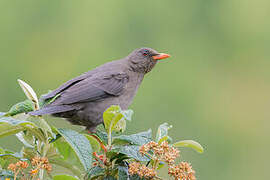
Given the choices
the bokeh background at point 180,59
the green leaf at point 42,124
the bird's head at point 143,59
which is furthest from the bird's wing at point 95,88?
the bokeh background at point 180,59

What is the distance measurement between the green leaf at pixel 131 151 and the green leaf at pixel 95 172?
0.12 metres

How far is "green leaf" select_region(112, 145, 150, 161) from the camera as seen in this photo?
91.6 inches

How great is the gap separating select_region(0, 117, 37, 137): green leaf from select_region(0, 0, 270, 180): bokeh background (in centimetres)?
730

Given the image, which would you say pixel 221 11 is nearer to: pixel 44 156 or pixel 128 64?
pixel 128 64

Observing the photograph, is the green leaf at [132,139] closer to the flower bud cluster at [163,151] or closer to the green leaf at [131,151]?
the green leaf at [131,151]

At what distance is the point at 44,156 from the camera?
7.88 ft

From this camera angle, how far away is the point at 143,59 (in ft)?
18.3

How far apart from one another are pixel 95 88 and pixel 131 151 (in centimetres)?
231

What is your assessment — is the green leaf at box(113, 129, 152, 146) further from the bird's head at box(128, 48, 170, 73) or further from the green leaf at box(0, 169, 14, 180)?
the bird's head at box(128, 48, 170, 73)

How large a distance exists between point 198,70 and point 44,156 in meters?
11.0

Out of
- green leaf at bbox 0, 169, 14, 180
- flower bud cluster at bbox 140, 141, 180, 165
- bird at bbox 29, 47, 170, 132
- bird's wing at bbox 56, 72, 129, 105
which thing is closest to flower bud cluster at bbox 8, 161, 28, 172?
green leaf at bbox 0, 169, 14, 180

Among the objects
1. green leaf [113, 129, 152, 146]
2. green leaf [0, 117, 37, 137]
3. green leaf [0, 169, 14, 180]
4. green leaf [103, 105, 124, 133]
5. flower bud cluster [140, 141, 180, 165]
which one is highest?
green leaf [103, 105, 124, 133]

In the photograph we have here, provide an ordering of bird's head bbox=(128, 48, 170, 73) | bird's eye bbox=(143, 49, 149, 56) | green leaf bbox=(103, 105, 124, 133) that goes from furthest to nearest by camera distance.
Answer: bird's eye bbox=(143, 49, 149, 56) → bird's head bbox=(128, 48, 170, 73) → green leaf bbox=(103, 105, 124, 133)

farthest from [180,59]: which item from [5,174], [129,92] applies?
[5,174]
